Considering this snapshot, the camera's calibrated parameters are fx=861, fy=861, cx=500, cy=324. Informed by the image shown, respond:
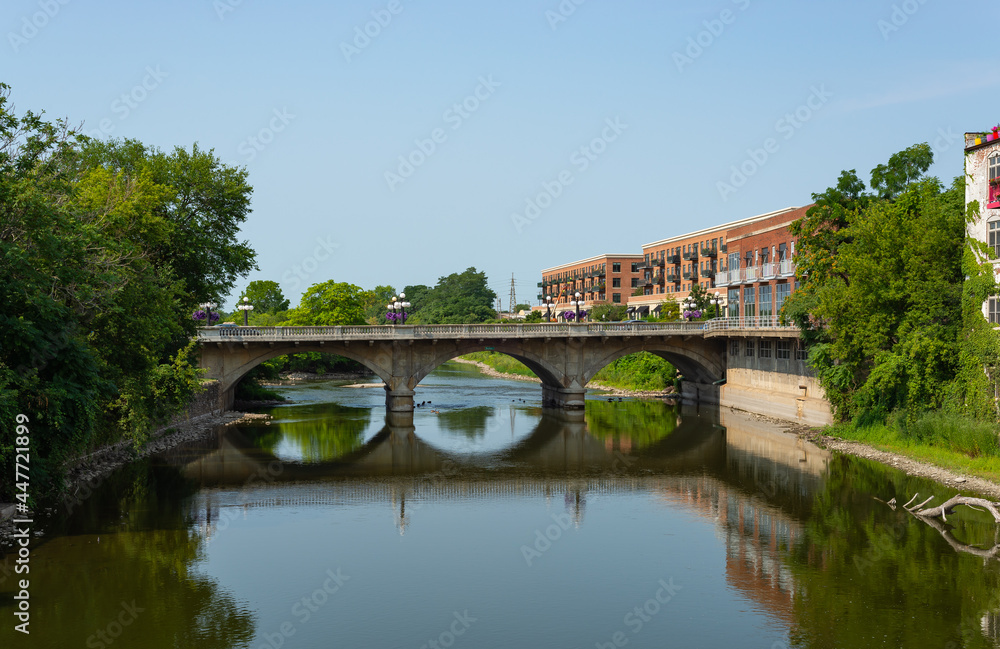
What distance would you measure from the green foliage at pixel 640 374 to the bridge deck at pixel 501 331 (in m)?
13.5

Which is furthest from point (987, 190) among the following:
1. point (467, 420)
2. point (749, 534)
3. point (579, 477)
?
point (467, 420)

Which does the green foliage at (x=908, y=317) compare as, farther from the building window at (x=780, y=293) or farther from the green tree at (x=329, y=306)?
the green tree at (x=329, y=306)

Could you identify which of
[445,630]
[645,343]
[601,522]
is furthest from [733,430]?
[445,630]

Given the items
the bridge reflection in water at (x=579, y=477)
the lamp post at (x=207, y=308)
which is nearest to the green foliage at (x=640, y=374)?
the bridge reflection in water at (x=579, y=477)

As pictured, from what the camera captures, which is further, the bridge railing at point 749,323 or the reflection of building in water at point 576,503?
the bridge railing at point 749,323

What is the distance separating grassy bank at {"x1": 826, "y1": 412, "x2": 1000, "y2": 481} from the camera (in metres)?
33.3

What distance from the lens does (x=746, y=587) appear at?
23.0 meters

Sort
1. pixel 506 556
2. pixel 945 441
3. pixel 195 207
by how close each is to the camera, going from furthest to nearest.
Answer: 1. pixel 195 207
2. pixel 945 441
3. pixel 506 556

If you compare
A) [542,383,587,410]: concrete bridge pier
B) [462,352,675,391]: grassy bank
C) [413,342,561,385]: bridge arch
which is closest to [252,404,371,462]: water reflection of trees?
[413,342,561,385]: bridge arch

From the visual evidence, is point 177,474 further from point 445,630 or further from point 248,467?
point 445,630

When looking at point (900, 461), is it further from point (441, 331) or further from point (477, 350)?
point (441, 331)

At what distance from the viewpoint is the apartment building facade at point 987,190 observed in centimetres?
3400

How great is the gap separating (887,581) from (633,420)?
34148 millimetres

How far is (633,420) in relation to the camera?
2254 inches
